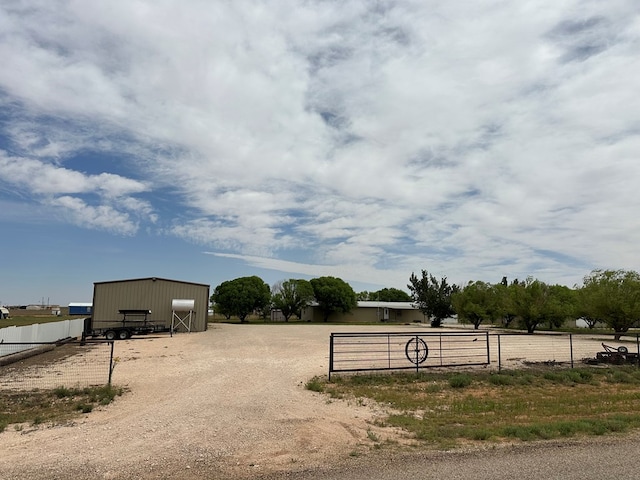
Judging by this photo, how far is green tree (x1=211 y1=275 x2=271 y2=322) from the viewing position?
70.9 metres

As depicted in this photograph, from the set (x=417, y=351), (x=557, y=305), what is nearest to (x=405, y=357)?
(x=417, y=351)

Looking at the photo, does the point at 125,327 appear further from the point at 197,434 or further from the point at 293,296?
the point at 293,296

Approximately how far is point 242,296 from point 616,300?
50.2 metres

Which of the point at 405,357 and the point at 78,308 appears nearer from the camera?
the point at 405,357

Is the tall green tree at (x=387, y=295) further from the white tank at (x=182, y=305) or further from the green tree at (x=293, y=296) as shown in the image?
the white tank at (x=182, y=305)

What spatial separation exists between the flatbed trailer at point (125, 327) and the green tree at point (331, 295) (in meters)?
41.9

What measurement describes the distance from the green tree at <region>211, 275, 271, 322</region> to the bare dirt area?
5761cm

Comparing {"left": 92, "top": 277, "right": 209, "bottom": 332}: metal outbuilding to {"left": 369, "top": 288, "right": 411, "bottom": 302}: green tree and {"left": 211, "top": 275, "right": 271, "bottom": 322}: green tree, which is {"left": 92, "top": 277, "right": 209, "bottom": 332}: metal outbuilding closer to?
{"left": 211, "top": 275, "right": 271, "bottom": 322}: green tree

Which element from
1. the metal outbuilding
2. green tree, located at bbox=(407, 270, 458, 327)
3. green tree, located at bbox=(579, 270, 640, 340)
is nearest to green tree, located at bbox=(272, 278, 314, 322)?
green tree, located at bbox=(407, 270, 458, 327)

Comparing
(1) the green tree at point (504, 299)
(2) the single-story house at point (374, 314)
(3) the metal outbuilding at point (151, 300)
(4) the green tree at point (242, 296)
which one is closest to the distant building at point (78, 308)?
(4) the green tree at point (242, 296)

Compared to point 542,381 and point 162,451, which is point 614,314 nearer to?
point 542,381

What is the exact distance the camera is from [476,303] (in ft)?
178

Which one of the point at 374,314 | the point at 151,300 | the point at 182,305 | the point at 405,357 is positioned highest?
the point at 151,300

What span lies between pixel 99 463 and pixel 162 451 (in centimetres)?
86
